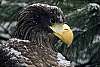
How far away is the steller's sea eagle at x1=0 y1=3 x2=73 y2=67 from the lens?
11.1ft

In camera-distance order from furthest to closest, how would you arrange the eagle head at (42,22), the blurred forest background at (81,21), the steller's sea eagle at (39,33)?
1. the blurred forest background at (81,21)
2. the eagle head at (42,22)
3. the steller's sea eagle at (39,33)

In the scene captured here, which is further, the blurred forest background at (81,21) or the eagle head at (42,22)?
the blurred forest background at (81,21)

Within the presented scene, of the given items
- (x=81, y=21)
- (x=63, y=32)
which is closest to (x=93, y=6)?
(x=81, y=21)

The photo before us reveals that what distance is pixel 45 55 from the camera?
338cm

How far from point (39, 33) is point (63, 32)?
16cm

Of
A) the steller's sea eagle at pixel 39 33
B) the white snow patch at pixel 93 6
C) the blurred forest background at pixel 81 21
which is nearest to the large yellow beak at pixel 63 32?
the steller's sea eagle at pixel 39 33

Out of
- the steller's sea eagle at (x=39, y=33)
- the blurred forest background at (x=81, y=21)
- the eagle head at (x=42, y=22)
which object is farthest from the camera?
the blurred forest background at (x=81, y=21)

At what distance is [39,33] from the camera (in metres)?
3.59

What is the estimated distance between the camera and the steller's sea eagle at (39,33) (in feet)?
11.1

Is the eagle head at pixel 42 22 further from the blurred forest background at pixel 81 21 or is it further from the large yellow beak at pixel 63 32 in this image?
the blurred forest background at pixel 81 21

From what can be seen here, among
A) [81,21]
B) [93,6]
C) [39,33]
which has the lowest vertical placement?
[81,21]

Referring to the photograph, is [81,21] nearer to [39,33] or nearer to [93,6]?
[93,6]

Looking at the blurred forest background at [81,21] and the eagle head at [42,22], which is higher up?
the eagle head at [42,22]

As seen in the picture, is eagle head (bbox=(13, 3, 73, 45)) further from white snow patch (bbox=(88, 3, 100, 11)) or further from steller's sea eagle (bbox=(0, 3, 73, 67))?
white snow patch (bbox=(88, 3, 100, 11))
